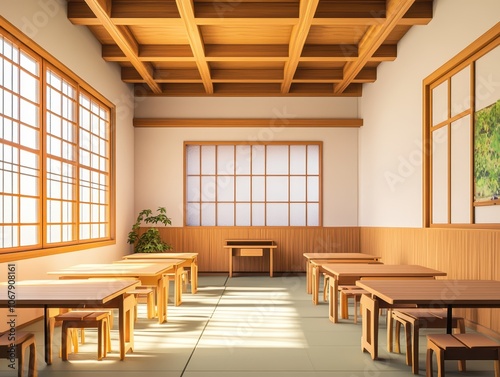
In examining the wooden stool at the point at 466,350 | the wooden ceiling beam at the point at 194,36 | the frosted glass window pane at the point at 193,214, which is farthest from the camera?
the frosted glass window pane at the point at 193,214

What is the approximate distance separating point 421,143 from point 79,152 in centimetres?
433

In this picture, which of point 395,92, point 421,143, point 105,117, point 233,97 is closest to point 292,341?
point 421,143

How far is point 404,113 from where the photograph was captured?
23.7 feet

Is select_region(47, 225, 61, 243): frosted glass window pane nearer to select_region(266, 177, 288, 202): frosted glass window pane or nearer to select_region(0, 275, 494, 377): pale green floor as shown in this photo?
select_region(0, 275, 494, 377): pale green floor

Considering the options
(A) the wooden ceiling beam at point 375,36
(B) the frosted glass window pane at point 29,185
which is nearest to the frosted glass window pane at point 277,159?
(A) the wooden ceiling beam at point 375,36

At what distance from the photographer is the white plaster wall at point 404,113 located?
5.32 m

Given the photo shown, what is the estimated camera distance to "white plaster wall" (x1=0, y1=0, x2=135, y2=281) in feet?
17.0

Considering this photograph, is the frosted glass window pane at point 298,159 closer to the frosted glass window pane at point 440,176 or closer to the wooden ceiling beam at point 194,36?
the wooden ceiling beam at point 194,36

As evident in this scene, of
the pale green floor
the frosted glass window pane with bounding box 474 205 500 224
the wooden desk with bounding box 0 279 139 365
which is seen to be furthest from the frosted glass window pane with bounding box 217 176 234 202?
the wooden desk with bounding box 0 279 139 365

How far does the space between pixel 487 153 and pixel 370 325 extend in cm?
191

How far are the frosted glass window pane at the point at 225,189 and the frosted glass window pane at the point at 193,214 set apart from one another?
451 mm

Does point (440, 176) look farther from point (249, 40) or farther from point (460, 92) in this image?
point (249, 40)

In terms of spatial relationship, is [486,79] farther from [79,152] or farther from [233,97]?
[233,97]

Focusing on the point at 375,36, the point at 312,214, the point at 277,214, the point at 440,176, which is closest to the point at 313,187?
the point at 312,214
